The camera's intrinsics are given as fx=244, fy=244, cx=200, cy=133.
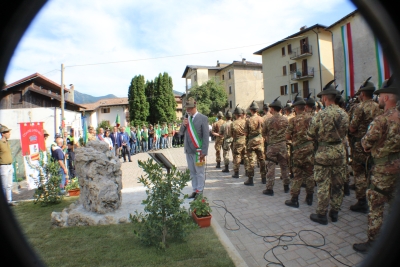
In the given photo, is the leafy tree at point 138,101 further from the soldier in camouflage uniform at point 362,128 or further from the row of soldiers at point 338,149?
the soldier in camouflage uniform at point 362,128

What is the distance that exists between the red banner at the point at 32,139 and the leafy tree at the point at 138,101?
1377 inches

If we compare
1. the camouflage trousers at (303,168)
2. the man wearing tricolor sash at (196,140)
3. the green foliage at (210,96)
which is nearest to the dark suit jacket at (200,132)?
the man wearing tricolor sash at (196,140)

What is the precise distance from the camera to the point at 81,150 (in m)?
5.83

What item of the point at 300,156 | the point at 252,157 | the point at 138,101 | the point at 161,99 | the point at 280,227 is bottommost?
the point at 280,227

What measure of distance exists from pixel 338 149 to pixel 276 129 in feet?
6.64

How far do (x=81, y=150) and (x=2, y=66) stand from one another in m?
5.00

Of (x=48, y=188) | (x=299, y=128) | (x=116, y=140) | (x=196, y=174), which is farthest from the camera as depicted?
(x=116, y=140)

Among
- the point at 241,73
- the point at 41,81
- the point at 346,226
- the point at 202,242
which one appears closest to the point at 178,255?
the point at 202,242

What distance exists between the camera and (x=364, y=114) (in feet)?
16.3

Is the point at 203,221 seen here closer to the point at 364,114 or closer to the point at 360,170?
the point at 360,170

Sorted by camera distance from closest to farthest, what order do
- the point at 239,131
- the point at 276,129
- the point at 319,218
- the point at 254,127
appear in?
1. the point at 319,218
2. the point at 276,129
3. the point at 254,127
4. the point at 239,131

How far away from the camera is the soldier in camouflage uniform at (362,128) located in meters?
4.91

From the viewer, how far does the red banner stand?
8414 millimetres

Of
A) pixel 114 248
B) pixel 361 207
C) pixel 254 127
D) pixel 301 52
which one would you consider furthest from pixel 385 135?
pixel 301 52
